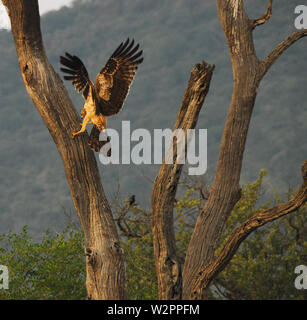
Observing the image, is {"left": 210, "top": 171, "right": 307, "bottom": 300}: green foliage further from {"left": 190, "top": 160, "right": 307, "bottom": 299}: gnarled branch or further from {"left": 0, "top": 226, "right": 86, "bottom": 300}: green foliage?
{"left": 190, "top": 160, "right": 307, "bottom": 299}: gnarled branch

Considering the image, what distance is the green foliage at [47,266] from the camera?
31.5 ft

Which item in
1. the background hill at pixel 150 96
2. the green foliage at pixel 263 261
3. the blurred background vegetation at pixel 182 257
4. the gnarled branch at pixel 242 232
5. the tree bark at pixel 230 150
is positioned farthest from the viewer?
the background hill at pixel 150 96

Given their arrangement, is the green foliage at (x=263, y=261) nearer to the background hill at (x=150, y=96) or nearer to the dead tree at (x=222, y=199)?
the dead tree at (x=222, y=199)

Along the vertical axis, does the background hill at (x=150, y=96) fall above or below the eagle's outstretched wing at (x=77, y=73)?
above

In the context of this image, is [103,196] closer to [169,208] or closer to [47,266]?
[169,208]

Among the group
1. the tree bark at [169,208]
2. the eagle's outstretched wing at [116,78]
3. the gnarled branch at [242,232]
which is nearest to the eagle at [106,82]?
the eagle's outstretched wing at [116,78]

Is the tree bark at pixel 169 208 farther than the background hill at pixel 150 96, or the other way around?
the background hill at pixel 150 96

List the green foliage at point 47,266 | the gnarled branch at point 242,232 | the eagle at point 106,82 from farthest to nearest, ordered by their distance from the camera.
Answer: the green foliage at point 47,266 → the eagle at point 106,82 → the gnarled branch at point 242,232

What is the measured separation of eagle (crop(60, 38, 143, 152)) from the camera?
5527mm

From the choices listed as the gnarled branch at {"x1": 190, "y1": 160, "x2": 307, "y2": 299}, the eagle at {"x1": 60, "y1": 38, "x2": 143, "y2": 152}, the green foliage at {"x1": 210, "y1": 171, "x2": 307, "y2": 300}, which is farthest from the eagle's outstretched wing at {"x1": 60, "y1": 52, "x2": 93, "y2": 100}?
the green foliage at {"x1": 210, "y1": 171, "x2": 307, "y2": 300}

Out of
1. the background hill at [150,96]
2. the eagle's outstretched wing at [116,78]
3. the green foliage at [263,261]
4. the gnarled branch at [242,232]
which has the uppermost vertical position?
the background hill at [150,96]

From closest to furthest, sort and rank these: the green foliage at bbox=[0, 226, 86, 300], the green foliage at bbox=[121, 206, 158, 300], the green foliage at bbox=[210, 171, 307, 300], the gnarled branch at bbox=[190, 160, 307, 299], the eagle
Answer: the gnarled branch at bbox=[190, 160, 307, 299], the eagle, the green foliage at bbox=[0, 226, 86, 300], the green foliage at bbox=[121, 206, 158, 300], the green foliage at bbox=[210, 171, 307, 300]
